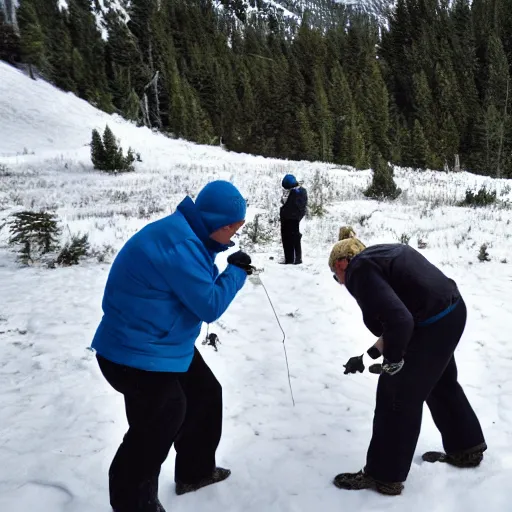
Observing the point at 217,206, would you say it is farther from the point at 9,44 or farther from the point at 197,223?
the point at 9,44

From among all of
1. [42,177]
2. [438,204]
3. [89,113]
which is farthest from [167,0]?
[438,204]

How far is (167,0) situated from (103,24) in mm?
21999

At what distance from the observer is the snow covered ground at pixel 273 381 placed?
2703 millimetres

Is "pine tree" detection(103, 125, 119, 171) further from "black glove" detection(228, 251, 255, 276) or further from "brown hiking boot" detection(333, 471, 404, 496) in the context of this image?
"brown hiking boot" detection(333, 471, 404, 496)

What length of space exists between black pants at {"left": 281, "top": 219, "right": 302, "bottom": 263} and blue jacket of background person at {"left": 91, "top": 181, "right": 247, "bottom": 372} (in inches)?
236

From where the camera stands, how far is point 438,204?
1269 cm

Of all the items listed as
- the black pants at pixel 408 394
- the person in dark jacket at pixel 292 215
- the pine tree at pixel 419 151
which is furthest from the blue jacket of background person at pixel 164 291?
the pine tree at pixel 419 151

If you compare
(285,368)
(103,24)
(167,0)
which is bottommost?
(285,368)

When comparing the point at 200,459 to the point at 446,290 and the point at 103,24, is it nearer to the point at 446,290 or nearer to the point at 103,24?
the point at 446,290

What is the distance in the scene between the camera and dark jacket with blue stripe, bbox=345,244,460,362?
2291mm

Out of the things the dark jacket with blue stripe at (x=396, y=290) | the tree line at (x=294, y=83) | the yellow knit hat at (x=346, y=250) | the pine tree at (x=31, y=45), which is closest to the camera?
the dark jacket with blue stripe at (x=396, y=290)

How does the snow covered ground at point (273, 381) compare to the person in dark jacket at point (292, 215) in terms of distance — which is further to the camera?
the person in dark jacket at point (292, 215)

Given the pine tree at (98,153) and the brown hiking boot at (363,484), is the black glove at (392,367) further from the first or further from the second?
the pine tree at (98,153)

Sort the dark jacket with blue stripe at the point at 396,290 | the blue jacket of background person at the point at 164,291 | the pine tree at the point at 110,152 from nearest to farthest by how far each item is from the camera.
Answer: the blue jacket of background person at the point at 164,291 < the dark jacket with blue stripe at the point at 396,290 < the pine tree at the point at 110,152
